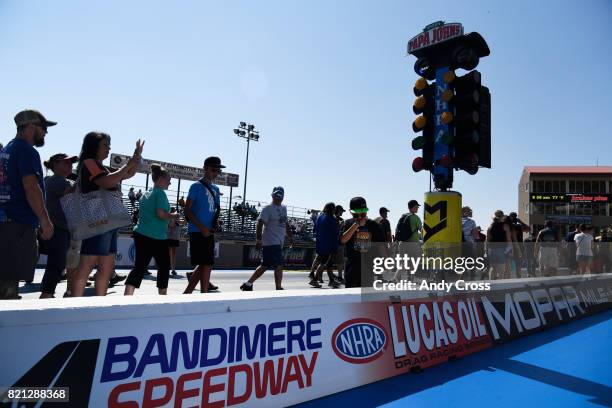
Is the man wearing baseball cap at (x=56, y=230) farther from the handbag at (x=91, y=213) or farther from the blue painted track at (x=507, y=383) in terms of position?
the blue painted track at (x=507, y=383)

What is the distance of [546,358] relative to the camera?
4.01 metres

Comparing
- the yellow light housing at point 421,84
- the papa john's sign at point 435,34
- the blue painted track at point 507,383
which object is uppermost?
the papa john's sign at point 435,34

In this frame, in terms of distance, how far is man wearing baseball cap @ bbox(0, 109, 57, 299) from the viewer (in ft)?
8.57

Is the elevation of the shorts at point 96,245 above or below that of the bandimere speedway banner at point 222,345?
above

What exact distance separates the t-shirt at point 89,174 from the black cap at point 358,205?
2.56m

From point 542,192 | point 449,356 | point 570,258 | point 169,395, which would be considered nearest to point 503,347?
point 449,356

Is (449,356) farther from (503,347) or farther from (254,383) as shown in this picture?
(254,383)

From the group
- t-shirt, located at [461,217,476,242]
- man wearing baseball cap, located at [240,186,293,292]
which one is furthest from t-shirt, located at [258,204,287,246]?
t-shirt, located at [461,217,476,242]

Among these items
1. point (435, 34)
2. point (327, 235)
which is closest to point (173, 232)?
point (327, 235)

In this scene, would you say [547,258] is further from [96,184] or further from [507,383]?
[96,184]

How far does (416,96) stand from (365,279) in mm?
2509

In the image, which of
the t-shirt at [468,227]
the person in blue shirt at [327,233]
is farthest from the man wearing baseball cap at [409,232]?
the person in blue shirt at [327,233]

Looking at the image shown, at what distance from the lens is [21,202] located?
2.78m

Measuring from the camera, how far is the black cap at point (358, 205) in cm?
457
